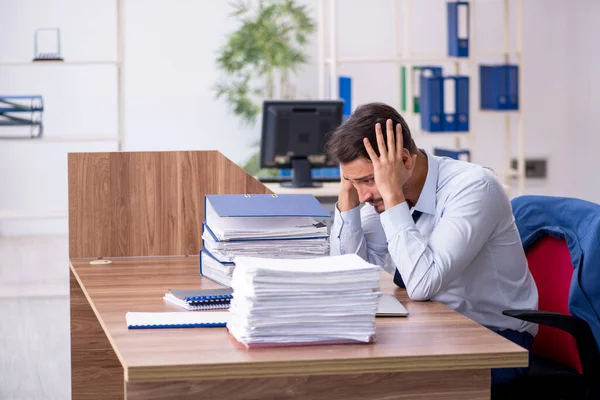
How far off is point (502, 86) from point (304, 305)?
15.4 feet

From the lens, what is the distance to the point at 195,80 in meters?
7.28

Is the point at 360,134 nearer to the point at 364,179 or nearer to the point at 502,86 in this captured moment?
the point at 364,179

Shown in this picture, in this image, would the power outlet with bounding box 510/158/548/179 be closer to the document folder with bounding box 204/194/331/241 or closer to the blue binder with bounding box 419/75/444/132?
the blue binder with bounding box 419/75/444/132

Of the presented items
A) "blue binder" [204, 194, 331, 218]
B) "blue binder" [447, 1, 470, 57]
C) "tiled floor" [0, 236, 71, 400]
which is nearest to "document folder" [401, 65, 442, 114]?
"blue binder" [447, 1, 470, 57]

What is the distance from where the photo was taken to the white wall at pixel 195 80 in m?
7.07

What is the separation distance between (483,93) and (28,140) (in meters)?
2.93

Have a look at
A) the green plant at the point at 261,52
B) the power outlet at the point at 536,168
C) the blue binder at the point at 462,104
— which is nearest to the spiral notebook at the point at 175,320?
the blue binder at the point at 462,104

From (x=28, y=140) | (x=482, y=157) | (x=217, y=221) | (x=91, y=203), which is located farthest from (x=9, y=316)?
(x=482, y=157)

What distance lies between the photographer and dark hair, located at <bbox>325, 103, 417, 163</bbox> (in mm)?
1960

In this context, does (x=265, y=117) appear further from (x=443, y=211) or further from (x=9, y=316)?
(x=443, y=211)

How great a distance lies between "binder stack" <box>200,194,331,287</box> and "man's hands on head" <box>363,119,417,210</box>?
0.14 m

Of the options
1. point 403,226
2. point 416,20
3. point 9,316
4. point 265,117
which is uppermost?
point 416,20

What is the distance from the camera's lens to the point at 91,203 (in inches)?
97.9

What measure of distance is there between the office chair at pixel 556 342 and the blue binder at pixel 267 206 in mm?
484
